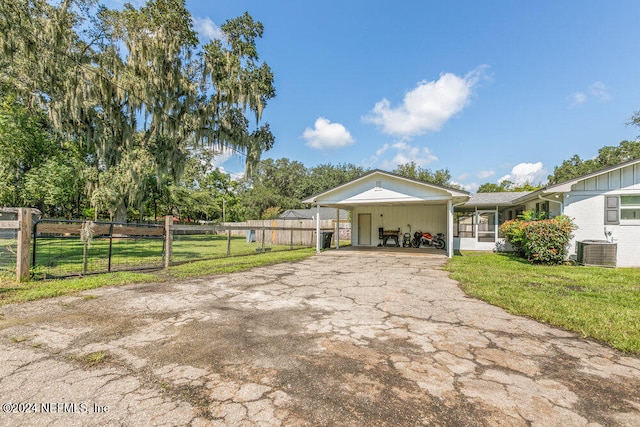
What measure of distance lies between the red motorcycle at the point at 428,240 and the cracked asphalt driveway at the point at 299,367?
1013 centimetres

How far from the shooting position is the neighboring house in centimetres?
867

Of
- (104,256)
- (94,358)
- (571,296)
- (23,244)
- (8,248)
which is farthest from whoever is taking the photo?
(104,256)

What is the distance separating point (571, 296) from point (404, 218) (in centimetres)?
1017

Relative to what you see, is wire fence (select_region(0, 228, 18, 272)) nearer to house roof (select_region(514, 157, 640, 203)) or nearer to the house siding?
house roof (select_region(514, 157, 640, 203))

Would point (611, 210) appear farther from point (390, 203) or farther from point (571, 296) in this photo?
point (390, 203)

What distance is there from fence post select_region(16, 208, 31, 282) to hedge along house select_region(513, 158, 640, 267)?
1294cm

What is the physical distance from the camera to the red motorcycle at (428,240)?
14.1 m

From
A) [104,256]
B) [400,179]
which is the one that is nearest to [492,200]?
[400,179]

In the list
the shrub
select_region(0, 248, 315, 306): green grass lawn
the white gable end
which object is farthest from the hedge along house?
select_region(0, 248, 315, 306): green grass lawn

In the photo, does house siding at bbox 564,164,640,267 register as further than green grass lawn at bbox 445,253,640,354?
Yes

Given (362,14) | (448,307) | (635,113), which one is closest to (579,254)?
(448,307)

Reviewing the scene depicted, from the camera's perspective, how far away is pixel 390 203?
12.1 meters

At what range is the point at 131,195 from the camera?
44.8 ft

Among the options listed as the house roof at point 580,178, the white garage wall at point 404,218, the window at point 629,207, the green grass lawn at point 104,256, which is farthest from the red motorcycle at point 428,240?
the green grass lawn at point 104,256
